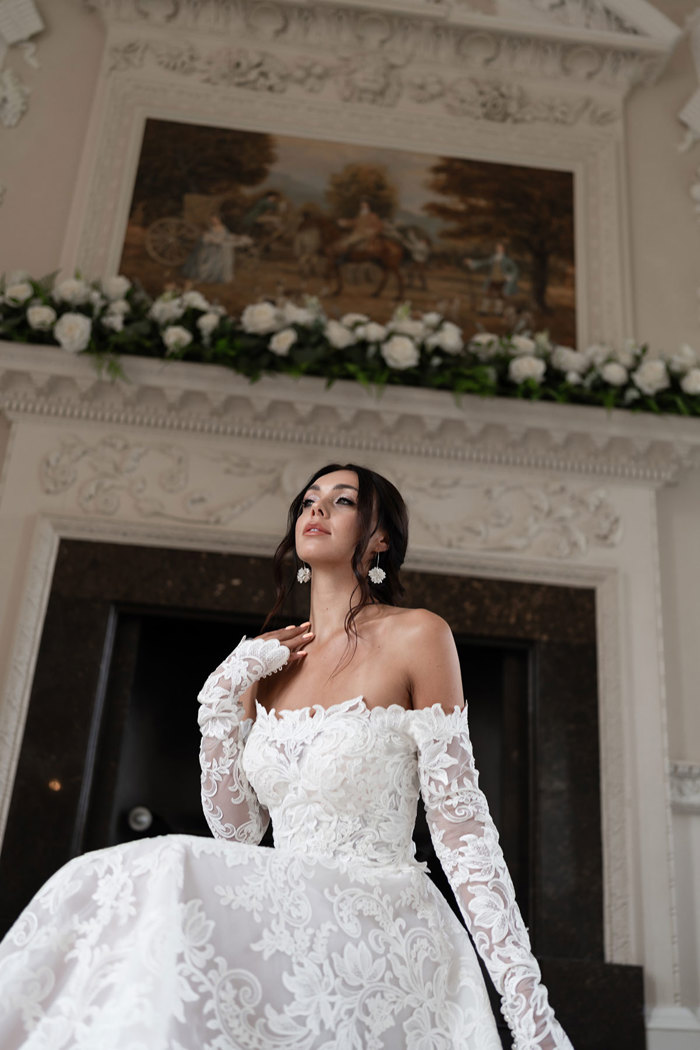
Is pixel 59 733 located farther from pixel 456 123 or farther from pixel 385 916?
pixel 456 123

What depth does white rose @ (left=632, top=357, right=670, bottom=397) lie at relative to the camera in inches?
209

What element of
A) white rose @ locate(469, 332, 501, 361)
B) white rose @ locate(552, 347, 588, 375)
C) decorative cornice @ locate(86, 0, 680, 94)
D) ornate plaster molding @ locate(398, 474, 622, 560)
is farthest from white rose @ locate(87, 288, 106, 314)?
white rose @ locate(552, 347, 588, 375)

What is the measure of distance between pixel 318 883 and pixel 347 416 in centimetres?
375

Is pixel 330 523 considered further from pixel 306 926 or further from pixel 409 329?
pixel 409 329

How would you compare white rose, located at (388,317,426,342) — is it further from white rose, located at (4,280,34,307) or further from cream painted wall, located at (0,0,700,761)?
white rose, located at (4,280,34,307)

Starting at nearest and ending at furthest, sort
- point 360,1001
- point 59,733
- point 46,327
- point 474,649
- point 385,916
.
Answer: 1. point 360,1001
2. point 385,916
3. point 59,733
4. point 46,327
5. point 474,649

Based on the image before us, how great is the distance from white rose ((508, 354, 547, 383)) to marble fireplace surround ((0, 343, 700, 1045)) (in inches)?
7.4

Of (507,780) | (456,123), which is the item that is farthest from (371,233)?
(507,780)

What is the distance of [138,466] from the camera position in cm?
546

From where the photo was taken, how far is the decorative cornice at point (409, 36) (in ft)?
21.9

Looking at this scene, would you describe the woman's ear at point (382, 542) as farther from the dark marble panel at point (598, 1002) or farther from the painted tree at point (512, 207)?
the painted tree at point (512, 207)

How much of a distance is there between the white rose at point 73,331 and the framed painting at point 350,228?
3.12 ft

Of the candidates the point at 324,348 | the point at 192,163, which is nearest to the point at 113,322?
the point at 324,348

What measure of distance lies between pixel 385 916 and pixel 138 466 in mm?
3910
